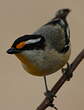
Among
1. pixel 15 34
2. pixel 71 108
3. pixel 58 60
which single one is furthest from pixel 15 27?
pixel 58 60

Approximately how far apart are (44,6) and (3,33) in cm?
27

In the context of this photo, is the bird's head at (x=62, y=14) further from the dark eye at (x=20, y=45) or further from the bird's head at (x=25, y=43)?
the dark eye at (x=20, y=45)

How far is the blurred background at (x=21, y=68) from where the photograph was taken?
2.34 meters

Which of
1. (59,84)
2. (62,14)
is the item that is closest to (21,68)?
(62,14)

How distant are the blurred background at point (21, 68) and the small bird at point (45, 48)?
2.92ft

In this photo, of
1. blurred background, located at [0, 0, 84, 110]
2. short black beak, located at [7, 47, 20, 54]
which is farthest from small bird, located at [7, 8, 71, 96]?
blurred background, located at [0, 0, 84, 110]

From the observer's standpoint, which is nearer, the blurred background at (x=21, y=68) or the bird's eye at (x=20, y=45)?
the bird's eye at (x=20, y=45)

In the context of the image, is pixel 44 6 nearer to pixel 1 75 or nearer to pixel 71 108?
pixel 1 75

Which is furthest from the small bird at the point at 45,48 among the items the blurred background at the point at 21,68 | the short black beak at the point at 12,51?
the blurred background at the point at 21,68

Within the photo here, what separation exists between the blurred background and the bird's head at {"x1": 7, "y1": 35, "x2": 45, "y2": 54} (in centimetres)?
104

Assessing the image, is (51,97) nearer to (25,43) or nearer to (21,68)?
(25,43)

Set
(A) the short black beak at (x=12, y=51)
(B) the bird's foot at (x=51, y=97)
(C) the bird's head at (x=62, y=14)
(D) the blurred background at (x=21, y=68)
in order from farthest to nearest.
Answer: (D) the blurred background at (x=21, y=68) < (C) the bird's head at (x=62, y=14) < (B) the bird's foot at (x=51, y=97) < (A) the short black beak at (x=12, y=51)

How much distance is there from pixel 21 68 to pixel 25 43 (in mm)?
1317

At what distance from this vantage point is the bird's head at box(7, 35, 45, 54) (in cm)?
117
